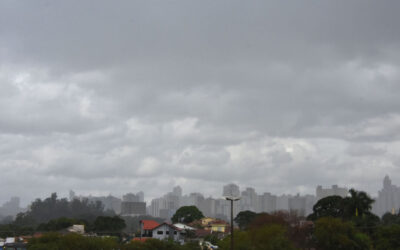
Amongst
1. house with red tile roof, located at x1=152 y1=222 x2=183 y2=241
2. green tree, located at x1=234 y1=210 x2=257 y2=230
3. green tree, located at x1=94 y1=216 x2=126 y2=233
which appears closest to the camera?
house with red tile roof, located at x1=152 y1=222 x2=183 y2=241

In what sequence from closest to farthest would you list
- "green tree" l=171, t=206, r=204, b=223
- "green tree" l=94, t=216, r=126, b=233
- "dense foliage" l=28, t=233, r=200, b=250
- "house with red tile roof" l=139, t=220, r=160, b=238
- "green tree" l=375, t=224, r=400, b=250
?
"dense foliage" l=28, t=233, r=200, b=250, "green tree" l=375, t=224, r=400, b=250, "house with red tile roof" l=139, t=220, r=160, b=238, "green tree" l=94, t=216, r=126, b=233, "green tree" l=171, t=206, r=204, b=223

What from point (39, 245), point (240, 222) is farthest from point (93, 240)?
point (240, 222)

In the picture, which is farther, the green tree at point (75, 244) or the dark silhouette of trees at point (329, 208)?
the dark silhouette of trees at point (329, 208)

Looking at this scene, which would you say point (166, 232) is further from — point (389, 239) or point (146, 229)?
point (389, 239)

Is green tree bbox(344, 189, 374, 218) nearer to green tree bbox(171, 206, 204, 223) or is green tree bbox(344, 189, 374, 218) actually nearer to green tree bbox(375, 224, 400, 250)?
green tree bbox(375, 224, 400, 250)

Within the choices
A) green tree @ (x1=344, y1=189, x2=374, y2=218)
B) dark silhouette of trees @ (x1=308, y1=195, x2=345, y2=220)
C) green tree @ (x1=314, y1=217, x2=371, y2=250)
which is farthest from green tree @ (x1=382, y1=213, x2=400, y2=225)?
green tree @ (x1=314, y1=217, x2=371, y2=250)

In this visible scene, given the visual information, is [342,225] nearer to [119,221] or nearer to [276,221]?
[276,221]

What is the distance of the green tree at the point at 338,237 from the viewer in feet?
171

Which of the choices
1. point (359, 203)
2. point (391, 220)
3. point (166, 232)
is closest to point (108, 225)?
point (166, 232)

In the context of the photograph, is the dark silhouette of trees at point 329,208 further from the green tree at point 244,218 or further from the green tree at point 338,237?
the green tree at point 244,218

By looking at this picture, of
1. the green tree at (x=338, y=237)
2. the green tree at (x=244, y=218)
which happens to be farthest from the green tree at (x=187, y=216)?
the green tree at (x=338, y=237)

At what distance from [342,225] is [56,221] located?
7352 centimetres

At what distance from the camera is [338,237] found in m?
52.3

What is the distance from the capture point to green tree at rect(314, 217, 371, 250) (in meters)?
52.2
